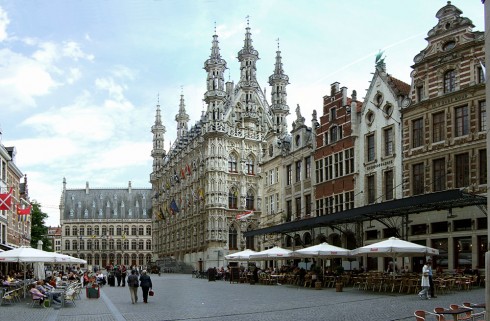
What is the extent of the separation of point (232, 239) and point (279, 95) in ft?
64.6

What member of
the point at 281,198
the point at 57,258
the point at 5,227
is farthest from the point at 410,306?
the point at 5,227

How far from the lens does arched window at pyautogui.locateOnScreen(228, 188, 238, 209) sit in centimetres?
8156

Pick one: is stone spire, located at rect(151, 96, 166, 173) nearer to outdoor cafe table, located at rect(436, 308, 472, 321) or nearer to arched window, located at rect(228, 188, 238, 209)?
arched window, located at rect(228, 188, 238, 209)

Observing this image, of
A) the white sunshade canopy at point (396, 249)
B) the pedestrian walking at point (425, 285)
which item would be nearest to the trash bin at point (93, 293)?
the white sunshade canopy at point (396, 249)

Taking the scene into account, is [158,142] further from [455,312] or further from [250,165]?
[455,312]

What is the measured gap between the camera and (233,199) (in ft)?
269

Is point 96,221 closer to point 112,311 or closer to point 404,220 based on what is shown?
point 404,220

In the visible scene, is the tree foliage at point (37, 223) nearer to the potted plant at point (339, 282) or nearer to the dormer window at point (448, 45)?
the potted plant at point (339, 282)

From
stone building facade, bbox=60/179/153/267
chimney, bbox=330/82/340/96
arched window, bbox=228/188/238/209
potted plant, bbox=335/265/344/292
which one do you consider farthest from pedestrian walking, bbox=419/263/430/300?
stone building facade, bbox=60/179/153/267

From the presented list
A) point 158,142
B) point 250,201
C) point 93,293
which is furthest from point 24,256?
point 158,142

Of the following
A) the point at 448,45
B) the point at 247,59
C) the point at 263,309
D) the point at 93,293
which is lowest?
the point at 93,293

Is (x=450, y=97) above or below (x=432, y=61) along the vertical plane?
below

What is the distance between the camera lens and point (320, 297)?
27.4m

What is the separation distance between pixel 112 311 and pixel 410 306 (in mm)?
10414
